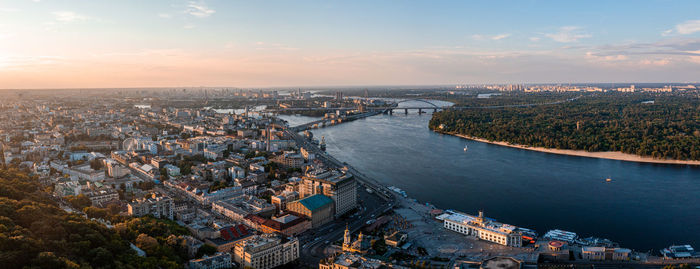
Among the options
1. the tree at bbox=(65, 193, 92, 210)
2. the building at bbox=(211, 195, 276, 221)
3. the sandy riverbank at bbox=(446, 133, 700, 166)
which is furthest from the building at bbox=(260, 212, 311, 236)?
the sandy riverbank at bbox=(446, 133, 700, 166)

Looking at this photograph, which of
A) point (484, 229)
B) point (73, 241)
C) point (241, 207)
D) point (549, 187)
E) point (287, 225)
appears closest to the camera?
point (73, 241)

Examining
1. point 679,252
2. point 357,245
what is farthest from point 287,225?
point 679,252

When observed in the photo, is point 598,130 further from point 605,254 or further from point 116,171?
point 116,171

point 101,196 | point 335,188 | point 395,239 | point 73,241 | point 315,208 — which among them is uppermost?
point 73,241

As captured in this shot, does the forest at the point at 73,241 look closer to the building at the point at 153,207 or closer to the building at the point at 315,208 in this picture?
the building at the point at 153,207

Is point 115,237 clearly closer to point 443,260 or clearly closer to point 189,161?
point 443,260

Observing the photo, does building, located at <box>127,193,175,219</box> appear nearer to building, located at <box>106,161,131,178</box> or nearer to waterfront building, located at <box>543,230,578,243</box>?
building, located at <box>106,161,131,178</box>

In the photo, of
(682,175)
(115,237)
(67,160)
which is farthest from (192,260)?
(682,175)
